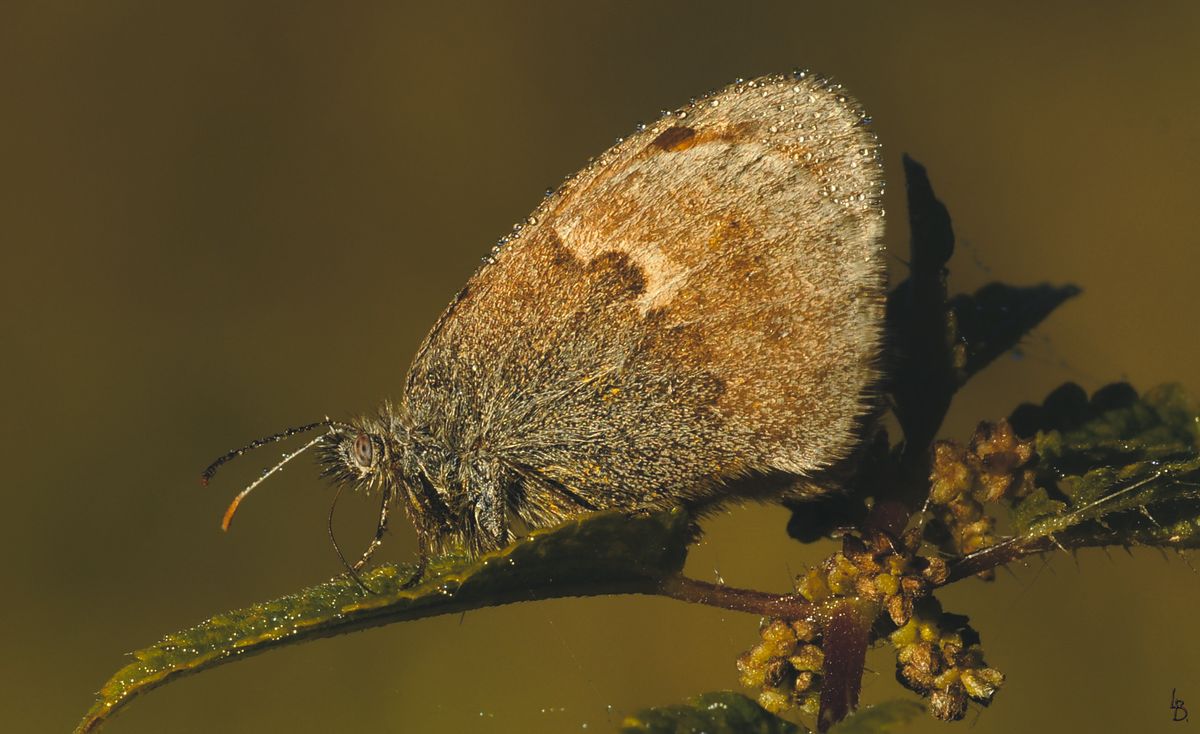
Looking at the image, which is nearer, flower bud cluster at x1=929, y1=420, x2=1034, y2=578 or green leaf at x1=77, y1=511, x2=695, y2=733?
green leaf at x1=77, y1=511, x2=695, y2=733

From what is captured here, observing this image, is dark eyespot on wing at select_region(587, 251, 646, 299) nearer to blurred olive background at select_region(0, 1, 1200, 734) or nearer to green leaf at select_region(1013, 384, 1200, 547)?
green leaf at select_region(1013, 384, 1200, 547)

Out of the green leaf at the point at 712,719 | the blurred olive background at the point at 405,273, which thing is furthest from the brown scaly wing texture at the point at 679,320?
the blurred olive background at the point at 405,273

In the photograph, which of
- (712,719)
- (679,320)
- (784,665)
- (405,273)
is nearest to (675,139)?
(679,320)

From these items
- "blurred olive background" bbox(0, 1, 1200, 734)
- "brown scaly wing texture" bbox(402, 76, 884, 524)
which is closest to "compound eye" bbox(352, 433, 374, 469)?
"brown scaly wing texture" bbox(402, 76, 884, 524)

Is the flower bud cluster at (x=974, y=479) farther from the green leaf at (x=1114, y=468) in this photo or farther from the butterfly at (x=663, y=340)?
the butterfly at (x=663, y=340)

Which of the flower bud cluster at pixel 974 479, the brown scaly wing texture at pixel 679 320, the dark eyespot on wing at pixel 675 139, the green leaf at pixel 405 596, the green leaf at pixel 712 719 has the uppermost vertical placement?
the dark eyespot on wing at pixel 675 139

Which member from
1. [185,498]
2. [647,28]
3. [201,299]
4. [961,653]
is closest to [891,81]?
[647,28]
